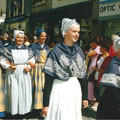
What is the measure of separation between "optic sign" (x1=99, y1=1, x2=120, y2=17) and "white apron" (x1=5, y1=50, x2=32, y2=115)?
625 centimetres

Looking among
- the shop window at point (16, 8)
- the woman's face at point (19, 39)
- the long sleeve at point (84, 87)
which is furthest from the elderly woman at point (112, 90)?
the shop window at point (16, 8)

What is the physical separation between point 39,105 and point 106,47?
2019 millimetres

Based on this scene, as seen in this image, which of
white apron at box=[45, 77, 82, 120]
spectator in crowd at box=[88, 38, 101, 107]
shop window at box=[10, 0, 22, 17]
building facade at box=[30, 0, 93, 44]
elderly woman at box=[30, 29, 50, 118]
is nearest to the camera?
white apron at box=[45, 77, 82, 120]

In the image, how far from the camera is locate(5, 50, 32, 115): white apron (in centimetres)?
499

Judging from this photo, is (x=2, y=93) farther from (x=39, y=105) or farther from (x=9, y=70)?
(x=39, y=105)

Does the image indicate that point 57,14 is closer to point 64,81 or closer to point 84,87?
point 84,87

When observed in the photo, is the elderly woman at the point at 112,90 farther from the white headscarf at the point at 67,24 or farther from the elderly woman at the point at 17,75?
the elderly woman at the point at 17,75

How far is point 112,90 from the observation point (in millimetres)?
3115

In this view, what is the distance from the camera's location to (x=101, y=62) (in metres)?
5.50

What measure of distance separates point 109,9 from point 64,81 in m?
8.16

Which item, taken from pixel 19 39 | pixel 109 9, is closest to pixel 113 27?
pixel 109 9

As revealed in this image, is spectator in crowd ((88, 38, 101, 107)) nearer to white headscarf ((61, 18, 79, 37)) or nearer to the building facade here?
white headscarf ((61, 18, 79, 37))

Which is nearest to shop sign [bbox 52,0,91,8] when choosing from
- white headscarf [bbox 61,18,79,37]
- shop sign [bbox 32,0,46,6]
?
shop sign [bbox 32,0,46,6]

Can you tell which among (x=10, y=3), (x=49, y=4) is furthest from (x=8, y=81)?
(x=10, y=3)
